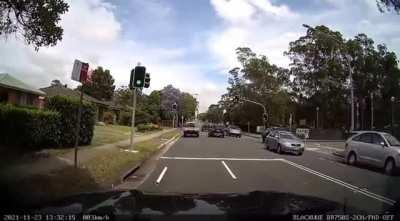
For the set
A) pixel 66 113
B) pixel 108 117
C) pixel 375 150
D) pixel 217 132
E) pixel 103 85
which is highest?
pixel 103 85

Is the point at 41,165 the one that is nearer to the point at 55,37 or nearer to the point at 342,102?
the point at 55,37

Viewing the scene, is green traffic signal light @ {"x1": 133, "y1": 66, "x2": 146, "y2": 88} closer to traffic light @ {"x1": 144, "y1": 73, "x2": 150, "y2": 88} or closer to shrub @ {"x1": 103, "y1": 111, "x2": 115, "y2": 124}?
traffic light @ {"x1": 144, "y1": 73, "x2": 150, "y2": 88}

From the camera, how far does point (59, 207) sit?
5.34 meters

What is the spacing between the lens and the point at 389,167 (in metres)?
20.5

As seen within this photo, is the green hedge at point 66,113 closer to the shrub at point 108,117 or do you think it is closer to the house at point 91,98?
the house at point 91,98

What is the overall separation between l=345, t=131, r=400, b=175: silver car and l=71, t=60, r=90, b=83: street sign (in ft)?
40.9

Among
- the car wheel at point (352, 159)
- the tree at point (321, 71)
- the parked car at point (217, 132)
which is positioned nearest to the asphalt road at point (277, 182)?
the car wheel at point (352, 159)

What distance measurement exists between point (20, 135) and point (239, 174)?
25.3 feet

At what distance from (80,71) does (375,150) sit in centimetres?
1358

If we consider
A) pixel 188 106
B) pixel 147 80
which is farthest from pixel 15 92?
pixel 188 106

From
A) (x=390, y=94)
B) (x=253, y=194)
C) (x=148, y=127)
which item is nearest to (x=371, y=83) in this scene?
(x=390, y=94)

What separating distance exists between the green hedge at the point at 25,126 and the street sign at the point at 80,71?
5.21 metres

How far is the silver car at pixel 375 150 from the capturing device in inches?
807

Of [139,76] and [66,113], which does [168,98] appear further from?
[66,113]
